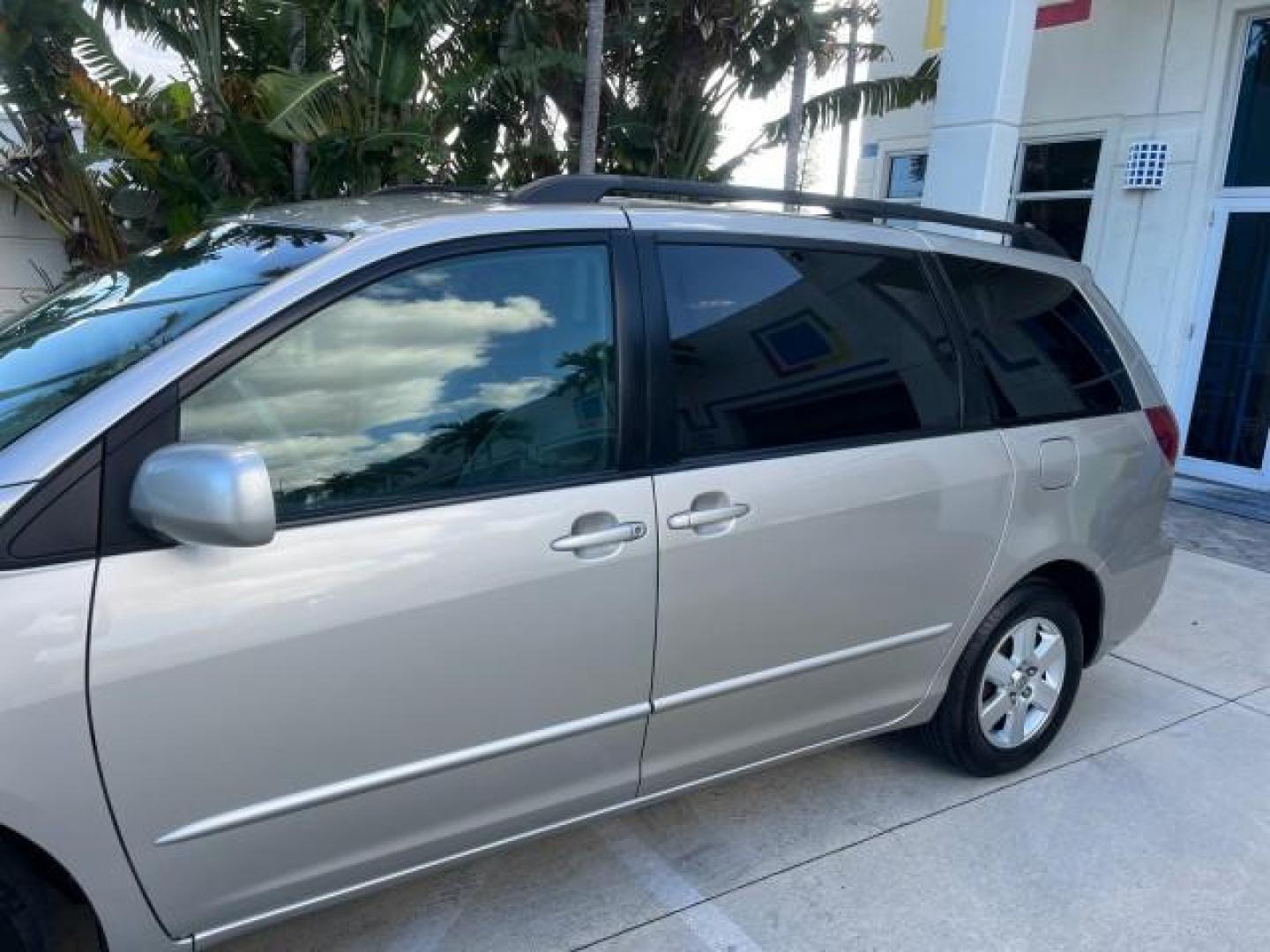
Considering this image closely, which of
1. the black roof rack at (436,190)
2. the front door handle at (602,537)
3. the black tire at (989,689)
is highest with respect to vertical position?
the black roof rack at (436,190)

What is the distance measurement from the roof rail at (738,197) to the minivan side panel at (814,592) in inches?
29.0

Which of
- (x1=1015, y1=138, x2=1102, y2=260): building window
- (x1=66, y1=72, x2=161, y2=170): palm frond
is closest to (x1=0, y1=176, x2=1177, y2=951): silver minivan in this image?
(x1=66, y1=72, x2=161, y2=170): palm frond

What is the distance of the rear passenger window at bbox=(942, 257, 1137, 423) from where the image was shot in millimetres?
3174

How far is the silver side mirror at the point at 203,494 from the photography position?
5.73ft

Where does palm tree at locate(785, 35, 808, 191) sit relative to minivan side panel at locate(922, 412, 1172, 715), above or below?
above

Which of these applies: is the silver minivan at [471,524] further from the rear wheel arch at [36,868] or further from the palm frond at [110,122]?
the palm frond at [110,122]

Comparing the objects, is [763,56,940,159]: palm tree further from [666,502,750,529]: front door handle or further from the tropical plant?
[666,502,750,529]: front door handle

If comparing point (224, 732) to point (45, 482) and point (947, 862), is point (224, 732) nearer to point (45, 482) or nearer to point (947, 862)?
point (45, 482)

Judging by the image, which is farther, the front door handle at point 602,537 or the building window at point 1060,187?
the building window at point 1060,187

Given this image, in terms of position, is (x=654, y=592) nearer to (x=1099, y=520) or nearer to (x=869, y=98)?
(x=1099, y=520)

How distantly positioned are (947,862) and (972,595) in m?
0.79

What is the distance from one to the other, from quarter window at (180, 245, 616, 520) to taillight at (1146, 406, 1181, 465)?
225 centimetres

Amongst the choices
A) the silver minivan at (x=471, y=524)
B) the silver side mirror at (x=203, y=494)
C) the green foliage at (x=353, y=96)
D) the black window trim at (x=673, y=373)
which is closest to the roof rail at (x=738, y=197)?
the silver minivan at (x=471, y=524)

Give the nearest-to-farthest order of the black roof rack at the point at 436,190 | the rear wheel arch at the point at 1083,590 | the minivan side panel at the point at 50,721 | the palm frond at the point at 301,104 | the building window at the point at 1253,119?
the minivan side panel at the point at 50,721
the black roof rack at the point at 436,190
the rear wheel arch at the point at 1083,590
the palm frond at the point at 301,104
the building window at the point at 1253,119
